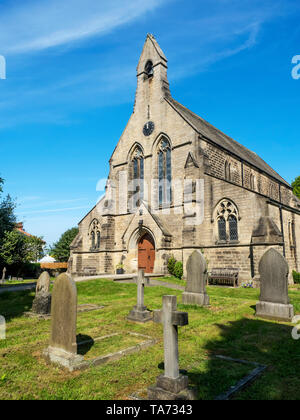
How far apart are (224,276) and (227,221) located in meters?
3.58

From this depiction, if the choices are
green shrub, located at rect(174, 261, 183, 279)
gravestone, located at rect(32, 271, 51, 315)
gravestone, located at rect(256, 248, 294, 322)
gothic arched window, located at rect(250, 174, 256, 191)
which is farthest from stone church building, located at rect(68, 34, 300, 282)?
gravestone, located at rect(32, 271, 51, 315)

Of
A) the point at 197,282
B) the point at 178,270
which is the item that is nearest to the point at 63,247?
the point at 178,270

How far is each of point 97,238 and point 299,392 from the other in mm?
23111

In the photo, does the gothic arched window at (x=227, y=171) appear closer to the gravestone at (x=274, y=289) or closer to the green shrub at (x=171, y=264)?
the green shrub at (x=171, y=264)

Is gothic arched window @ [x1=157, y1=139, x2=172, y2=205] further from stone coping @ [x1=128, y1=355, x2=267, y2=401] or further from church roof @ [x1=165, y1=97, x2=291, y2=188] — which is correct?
stone coping @ [x1=128, y1=355, x2=267, y2=401]

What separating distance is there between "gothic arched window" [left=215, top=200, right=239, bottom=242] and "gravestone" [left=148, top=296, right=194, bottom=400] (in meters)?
15.2

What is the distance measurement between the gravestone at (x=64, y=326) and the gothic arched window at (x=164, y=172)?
17038mm

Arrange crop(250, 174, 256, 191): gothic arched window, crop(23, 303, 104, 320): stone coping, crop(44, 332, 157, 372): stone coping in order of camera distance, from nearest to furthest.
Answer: crop(44, 332, 157, 372): stone coping
crop(23, 303, 104, 320): stone coping
crop(250, 174, 256, 191): gothic arched window

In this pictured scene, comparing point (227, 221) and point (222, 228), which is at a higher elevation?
point (227, 221)

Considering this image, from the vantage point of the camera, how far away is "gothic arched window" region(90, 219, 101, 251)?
2609cm

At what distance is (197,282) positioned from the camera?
10.6m

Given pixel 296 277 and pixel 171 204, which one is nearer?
pixel 296 277

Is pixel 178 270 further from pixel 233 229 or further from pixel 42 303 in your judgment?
pixel 42 303

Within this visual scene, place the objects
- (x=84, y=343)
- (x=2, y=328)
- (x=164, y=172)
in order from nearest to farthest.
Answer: (x=84, y=343), (x=2, y=328), (x=164, y=172)
